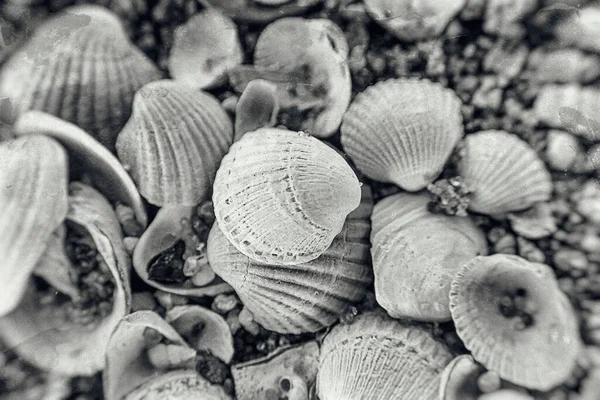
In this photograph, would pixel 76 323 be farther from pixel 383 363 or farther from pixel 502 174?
pixel 502 174

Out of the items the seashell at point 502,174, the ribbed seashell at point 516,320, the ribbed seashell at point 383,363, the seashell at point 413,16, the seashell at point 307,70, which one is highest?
the seashell at point 413,16

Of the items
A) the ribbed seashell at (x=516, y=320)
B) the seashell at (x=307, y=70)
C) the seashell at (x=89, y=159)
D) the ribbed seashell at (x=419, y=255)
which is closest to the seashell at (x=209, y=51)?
the seashell at (x=307, y=70)

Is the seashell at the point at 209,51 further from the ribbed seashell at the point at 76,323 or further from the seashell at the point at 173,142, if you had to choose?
the ribbed seashell at the point at 76,323

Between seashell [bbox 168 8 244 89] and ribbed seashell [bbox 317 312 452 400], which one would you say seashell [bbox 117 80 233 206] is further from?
ribbed seashell [bbox 317 312 452 400]

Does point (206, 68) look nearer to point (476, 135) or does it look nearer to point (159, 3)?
point (159, 3)

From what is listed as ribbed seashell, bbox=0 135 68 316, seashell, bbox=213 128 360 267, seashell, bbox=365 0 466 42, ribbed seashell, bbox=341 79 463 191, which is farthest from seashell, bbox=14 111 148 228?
seashell, bbox=365 0 466 42

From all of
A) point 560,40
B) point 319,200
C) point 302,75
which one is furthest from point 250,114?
point 560,40
